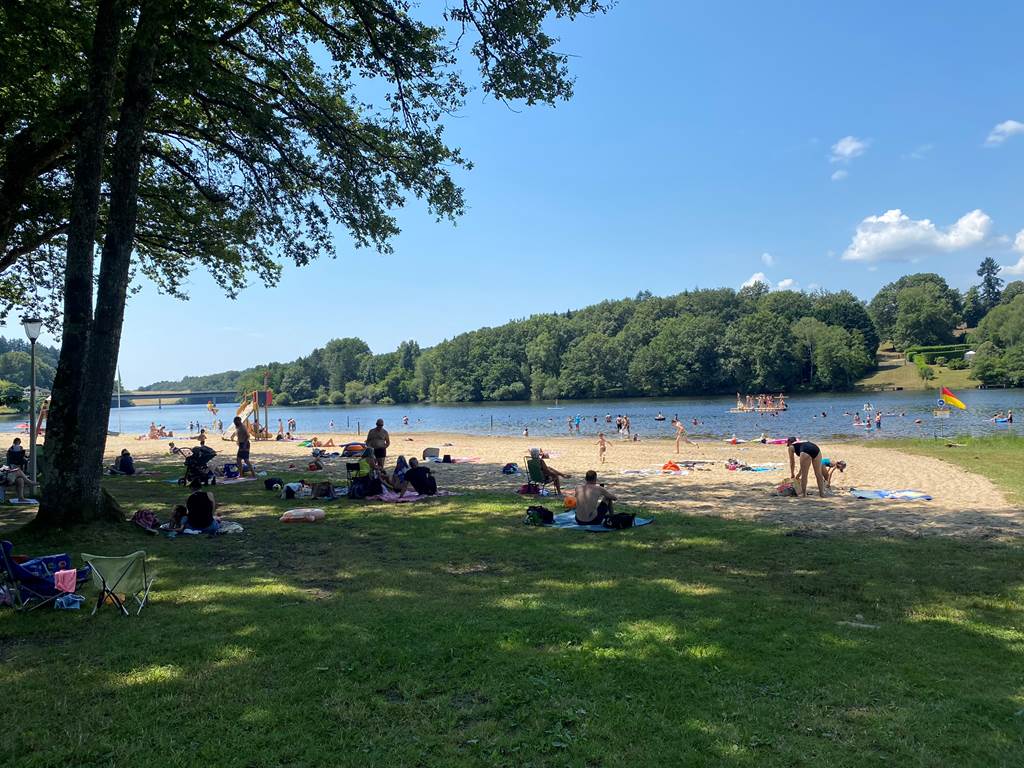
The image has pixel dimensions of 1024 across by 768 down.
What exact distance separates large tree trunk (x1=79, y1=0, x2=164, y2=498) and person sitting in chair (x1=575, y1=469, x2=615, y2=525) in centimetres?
685

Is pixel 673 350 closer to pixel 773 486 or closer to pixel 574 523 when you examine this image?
pixel 773 486

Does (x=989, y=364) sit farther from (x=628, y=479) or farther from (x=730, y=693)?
(x=730, y=693)

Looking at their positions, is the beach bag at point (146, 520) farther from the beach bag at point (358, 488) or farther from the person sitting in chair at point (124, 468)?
the person sitting in chair at point (124, 468)

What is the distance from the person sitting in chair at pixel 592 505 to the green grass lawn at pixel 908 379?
305ft

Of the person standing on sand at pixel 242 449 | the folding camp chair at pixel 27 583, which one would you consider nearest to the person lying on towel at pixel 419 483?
the person standing on sand at pixel 242 449

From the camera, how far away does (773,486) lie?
579 inches

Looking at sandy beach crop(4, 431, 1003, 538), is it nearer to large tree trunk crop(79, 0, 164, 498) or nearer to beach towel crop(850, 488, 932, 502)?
beach towel crop(850, 488, 932, 502)

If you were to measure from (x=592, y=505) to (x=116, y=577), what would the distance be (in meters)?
6.31

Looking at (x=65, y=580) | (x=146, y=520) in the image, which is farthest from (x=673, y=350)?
(x=65, y=580)

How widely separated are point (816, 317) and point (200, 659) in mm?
123798

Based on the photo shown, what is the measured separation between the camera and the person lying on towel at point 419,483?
12703 mm

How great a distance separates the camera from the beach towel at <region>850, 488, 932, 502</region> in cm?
1218

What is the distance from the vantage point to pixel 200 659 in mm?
4395

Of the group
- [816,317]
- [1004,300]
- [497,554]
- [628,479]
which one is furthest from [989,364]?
[497,554]
